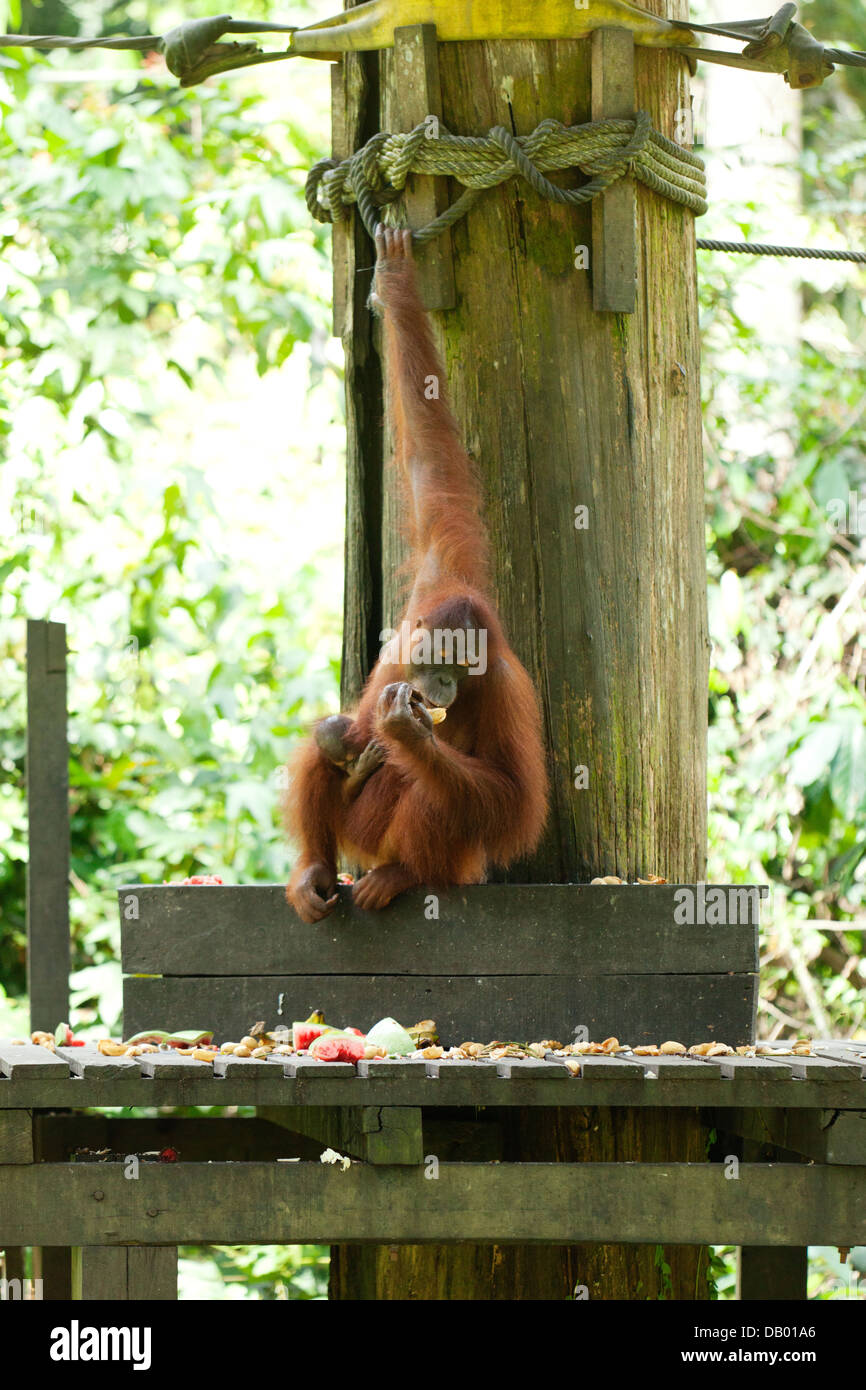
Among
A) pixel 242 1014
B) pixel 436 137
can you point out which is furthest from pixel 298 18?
pixel 242 1014

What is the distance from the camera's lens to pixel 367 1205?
215 cm

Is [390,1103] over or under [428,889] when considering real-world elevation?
under

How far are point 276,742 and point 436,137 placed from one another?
2.78 metres

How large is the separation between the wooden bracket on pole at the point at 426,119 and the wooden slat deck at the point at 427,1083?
1.44 meters

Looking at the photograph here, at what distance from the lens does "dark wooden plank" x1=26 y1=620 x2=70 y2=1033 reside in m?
3.74

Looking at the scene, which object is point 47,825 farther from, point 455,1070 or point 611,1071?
point 611,1071

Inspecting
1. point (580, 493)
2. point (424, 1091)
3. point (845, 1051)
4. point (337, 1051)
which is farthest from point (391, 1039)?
point (580, 493)

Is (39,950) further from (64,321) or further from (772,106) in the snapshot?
(772,106)

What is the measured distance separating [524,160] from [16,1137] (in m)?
1.85

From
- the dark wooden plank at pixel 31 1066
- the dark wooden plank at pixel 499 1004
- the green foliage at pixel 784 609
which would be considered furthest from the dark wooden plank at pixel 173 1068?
the green foliage at pixel 784 609

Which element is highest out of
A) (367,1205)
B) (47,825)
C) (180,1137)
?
(47,825)

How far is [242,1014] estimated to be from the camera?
8.58 feet

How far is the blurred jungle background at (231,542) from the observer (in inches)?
210

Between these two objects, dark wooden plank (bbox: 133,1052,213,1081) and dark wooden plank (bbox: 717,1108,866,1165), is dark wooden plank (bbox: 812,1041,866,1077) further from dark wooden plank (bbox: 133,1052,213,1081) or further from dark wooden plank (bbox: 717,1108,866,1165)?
dark wooden plank (bbox: 133,1052,213,1081)
